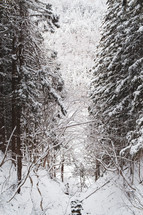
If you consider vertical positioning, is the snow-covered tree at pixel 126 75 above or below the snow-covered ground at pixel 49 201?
above

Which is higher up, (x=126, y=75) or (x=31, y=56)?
(x=31, y=56)

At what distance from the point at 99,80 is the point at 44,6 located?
710 centimetres

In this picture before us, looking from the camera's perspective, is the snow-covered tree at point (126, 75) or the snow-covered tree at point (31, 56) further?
the snow-covered tree at point (126, 75)

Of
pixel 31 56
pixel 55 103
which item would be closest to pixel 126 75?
pixel 55 103

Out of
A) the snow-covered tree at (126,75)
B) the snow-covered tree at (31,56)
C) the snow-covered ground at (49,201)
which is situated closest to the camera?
the snow-covered tree at (31,56)

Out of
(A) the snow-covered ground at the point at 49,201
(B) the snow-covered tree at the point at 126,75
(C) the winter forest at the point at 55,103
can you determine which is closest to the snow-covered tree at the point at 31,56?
(C) the winter forest at the point at 55,103

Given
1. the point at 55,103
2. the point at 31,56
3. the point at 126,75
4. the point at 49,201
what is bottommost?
the point at 49,201

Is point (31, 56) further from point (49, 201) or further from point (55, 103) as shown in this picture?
point (49, 201)

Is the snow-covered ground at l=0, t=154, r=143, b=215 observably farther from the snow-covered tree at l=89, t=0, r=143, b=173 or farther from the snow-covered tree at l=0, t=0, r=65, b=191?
the snow-covered tree at l=89, t=0, r=143, b=173

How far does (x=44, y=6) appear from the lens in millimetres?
6645

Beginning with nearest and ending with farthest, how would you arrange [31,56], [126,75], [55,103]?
[31,56] < [55,103] < [126,75]

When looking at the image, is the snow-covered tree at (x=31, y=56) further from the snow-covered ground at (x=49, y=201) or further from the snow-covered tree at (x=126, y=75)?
the snow-covered tree at (x=126, y=75)

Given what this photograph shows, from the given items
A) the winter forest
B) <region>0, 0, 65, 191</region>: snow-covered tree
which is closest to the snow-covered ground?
the winter forest

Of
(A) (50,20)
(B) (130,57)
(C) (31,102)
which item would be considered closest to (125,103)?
(B) (130,57)
